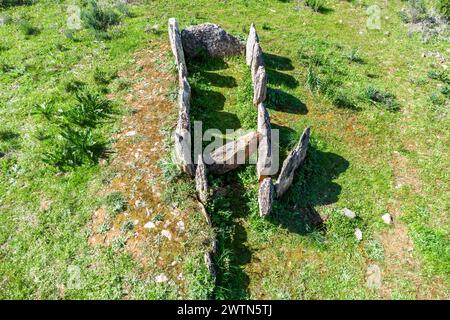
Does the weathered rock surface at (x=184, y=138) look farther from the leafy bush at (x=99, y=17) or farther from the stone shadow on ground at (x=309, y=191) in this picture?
the leafy bush at (x=99, y=17)

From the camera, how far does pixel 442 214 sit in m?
10.4

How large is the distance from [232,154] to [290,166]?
1790 mm

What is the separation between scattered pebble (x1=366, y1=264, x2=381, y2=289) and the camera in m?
8.99

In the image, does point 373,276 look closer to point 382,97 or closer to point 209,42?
point 382,97

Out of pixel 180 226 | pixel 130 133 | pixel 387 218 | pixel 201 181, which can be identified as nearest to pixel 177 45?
pixel 130 133

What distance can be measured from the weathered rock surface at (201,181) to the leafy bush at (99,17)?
11.0 meters

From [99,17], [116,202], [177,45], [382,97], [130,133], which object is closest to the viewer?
[116,202]

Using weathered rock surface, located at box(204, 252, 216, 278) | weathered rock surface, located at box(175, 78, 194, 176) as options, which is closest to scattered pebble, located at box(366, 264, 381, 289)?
weathered rock surface, located at box(204, 252, 216, 278)

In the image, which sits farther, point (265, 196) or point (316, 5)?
point (316, 5)

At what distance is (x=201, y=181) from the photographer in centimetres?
998

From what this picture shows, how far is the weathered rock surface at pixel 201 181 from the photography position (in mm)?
9906

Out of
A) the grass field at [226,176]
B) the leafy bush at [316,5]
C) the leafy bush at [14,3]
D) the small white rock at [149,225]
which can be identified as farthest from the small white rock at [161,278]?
the leafy bush at [14,3]

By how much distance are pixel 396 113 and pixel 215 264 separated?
9.04m

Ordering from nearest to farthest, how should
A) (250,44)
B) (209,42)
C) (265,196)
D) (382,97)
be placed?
(265,196) → (382,97) → (250,44) → (209,42)
